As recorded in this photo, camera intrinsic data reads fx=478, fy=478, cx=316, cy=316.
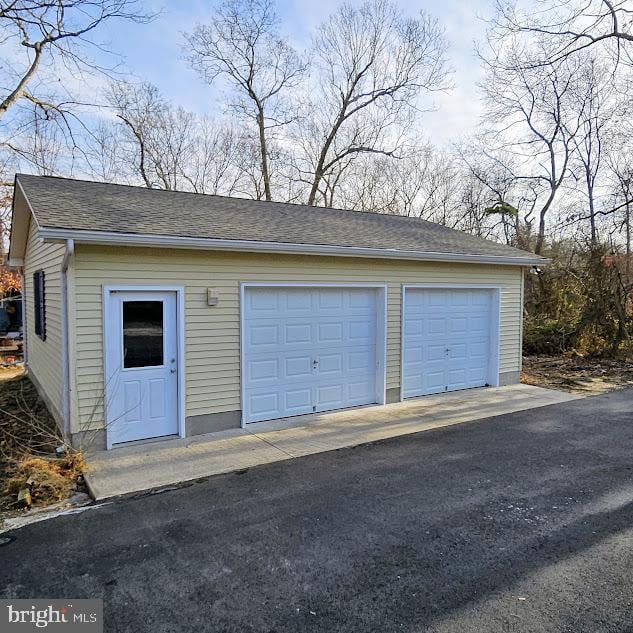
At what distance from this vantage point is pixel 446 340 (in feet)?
29.8

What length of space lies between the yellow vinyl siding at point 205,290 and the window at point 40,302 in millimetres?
2632

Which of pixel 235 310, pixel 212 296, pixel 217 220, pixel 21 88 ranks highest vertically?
pixel 21 88

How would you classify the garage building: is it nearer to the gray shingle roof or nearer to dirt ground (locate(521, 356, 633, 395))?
the gray shingle roof

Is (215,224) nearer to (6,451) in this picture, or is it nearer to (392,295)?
(392,295)

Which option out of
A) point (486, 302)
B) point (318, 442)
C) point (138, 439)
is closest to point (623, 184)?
point (486, 302)

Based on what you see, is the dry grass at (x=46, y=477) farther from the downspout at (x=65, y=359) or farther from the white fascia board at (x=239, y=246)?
the white fascia board at (x=239, y=246)

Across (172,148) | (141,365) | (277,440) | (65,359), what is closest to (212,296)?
(141,365)

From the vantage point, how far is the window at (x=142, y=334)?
6.11 metres

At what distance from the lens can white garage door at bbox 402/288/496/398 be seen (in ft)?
28.3

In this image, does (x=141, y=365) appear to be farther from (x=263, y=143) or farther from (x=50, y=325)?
(x=263, y=143)

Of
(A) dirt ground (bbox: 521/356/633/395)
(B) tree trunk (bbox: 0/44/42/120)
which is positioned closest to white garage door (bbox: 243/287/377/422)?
(A) dirt ground (bbox: 521/356/633/395)

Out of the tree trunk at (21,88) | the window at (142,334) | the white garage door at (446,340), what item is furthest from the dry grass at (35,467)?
the tree trunk at (21,88)

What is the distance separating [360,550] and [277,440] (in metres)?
2.89

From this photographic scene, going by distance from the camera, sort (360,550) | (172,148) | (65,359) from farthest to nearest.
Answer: (172,148)
(65,359)
(360,550)
